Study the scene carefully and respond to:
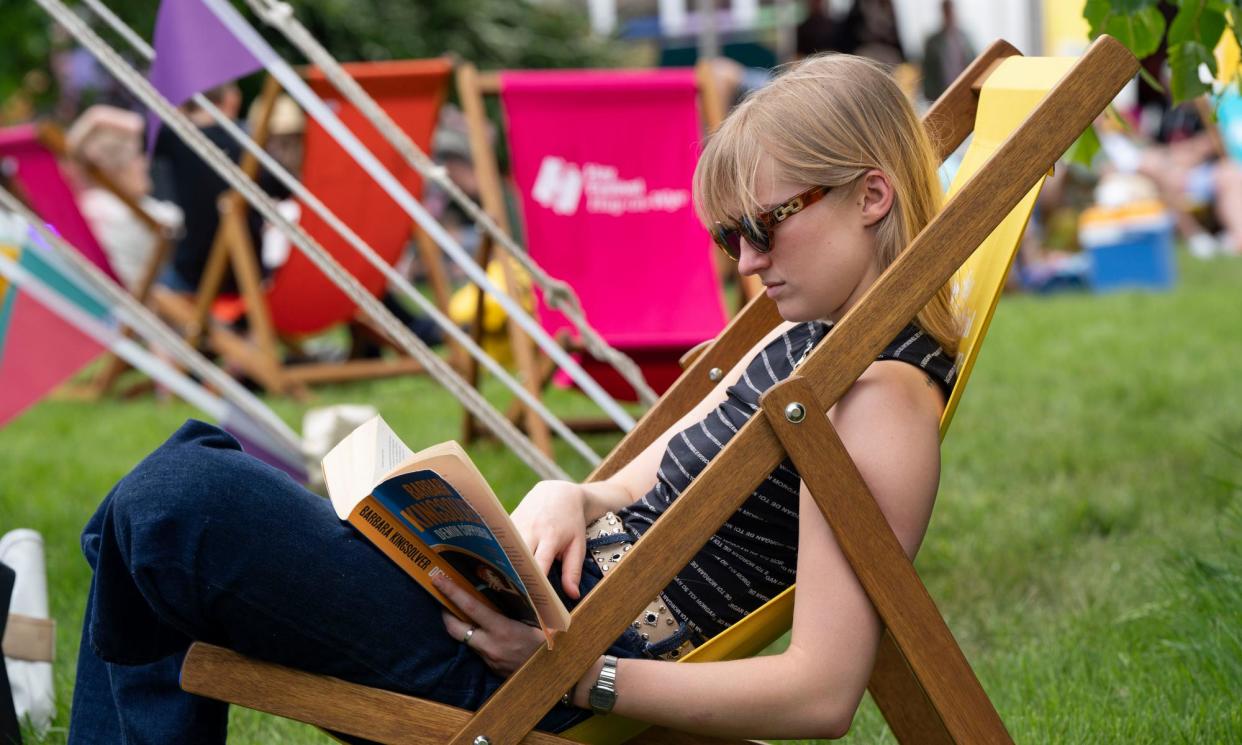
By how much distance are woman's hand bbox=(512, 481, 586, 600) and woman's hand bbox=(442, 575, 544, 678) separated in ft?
0.39

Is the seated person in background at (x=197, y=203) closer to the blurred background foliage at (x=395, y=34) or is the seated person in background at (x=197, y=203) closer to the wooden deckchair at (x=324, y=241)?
the wooden deckchair at (x=324, y=241)

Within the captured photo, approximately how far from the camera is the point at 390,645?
157 centimetres

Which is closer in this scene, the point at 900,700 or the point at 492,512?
the point at 492,512

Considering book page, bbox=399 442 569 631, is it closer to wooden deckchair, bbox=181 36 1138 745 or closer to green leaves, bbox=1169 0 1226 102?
wooden deckchair, bbox=181 36 1138 745

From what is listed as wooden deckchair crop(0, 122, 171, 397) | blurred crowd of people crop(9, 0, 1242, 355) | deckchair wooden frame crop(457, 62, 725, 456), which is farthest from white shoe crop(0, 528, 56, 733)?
blurred crowd of people crop(9, 0, 1242, 355)

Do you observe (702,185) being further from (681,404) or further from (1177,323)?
(1177,323)

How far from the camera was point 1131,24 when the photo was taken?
232cm

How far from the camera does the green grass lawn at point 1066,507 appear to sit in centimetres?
231

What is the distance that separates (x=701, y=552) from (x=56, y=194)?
15.5 feet

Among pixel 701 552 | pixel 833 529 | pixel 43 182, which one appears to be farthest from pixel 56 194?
pixel 833 529

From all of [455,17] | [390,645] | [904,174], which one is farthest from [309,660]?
[455,17]

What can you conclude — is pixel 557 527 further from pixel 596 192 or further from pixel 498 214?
pixel 596 192

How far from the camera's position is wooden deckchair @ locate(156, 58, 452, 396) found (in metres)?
5.14

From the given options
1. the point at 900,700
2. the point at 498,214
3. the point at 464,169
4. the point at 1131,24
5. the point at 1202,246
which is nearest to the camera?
the point at 900,700
